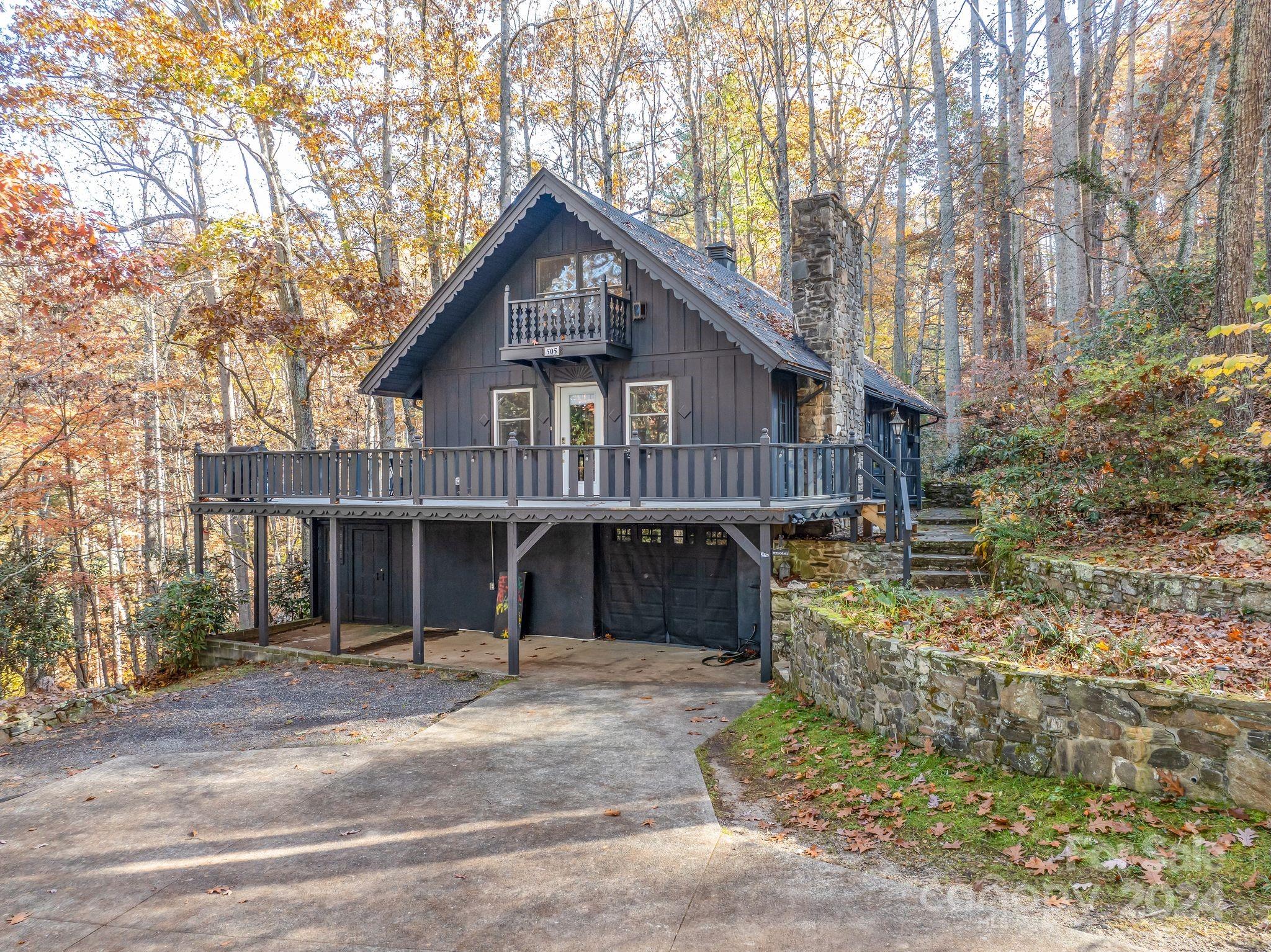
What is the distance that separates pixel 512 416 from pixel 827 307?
6.12m

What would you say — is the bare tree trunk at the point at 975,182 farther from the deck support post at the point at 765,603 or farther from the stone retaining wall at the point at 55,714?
the stone retaining wall at the point at 55,714

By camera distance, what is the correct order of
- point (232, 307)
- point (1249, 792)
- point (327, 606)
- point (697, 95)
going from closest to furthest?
point (1249, 792)
point (327, 606)
point (232, 307)
point (697, 95)

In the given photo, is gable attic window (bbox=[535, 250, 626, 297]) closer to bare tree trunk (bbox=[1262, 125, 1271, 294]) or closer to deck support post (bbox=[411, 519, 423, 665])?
deck support post (bbox=[411, 519, 423, 665])

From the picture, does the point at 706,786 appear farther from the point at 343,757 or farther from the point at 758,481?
the point at 758,481

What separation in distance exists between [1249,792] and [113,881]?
764 centimetres

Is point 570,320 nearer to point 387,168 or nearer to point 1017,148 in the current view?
point 387,168

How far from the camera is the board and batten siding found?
41.0ft

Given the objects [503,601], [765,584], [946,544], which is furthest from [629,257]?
[946,544]

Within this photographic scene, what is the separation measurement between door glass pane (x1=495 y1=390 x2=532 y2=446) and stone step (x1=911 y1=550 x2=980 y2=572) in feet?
23.3

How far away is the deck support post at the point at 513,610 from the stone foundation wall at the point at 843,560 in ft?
14.3

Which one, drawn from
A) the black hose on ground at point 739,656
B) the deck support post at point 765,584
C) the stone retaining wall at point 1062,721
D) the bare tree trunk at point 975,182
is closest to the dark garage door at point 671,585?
the black hose on ground at point 739,656

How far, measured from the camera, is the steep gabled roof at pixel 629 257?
11.8 metres

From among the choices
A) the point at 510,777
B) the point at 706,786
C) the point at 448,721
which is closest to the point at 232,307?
the point at 448,721

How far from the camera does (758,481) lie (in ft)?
34.3
